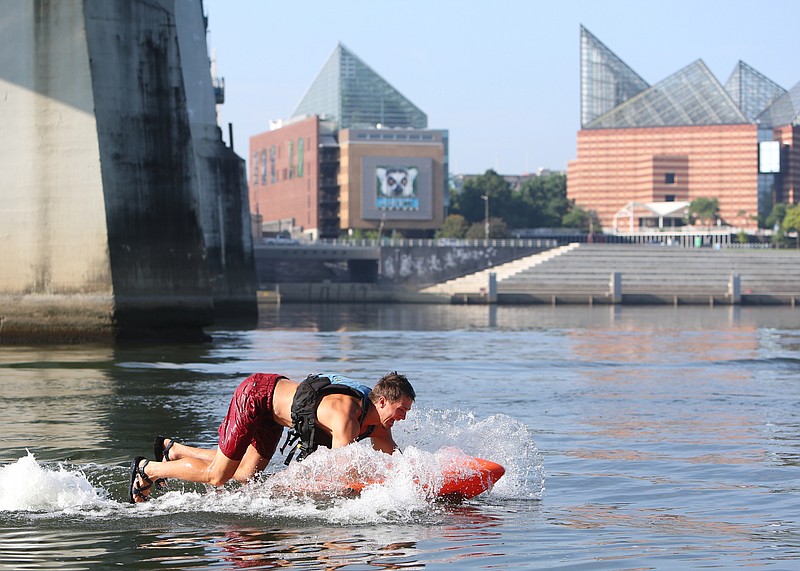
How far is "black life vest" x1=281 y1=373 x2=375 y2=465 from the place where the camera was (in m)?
10.9

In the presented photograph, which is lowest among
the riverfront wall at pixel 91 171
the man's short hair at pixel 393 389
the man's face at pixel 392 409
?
the man's face at pixel 392 409

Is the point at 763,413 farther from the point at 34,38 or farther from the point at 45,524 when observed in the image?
the point at 34,38

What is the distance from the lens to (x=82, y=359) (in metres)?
28.8

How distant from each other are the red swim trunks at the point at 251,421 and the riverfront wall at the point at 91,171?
63.1 ft

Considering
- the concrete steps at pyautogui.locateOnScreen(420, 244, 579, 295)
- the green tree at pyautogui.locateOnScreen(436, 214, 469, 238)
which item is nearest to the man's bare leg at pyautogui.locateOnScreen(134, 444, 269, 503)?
the concrete steps at pyautogui.locateOnScreen(420, 244, 579, 295)

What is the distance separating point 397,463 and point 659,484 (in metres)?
3.31

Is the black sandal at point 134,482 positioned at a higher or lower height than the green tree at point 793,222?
lower

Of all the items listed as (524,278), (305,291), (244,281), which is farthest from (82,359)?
(524,278)

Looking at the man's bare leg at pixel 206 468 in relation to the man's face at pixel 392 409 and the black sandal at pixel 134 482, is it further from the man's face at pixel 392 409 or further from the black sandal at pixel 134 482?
the man's face at pixel 392 409

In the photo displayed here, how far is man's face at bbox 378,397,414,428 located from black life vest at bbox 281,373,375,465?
0.47 ft

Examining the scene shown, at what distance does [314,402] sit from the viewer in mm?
10938

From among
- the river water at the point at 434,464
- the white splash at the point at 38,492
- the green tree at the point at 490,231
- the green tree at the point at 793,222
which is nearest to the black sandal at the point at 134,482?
the river water at the point at 434,464

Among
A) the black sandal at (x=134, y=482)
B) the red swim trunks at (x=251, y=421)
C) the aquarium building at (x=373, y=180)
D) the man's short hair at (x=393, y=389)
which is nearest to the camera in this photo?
the man's short hair at (x=393, y=389)

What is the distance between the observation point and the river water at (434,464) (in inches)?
397
